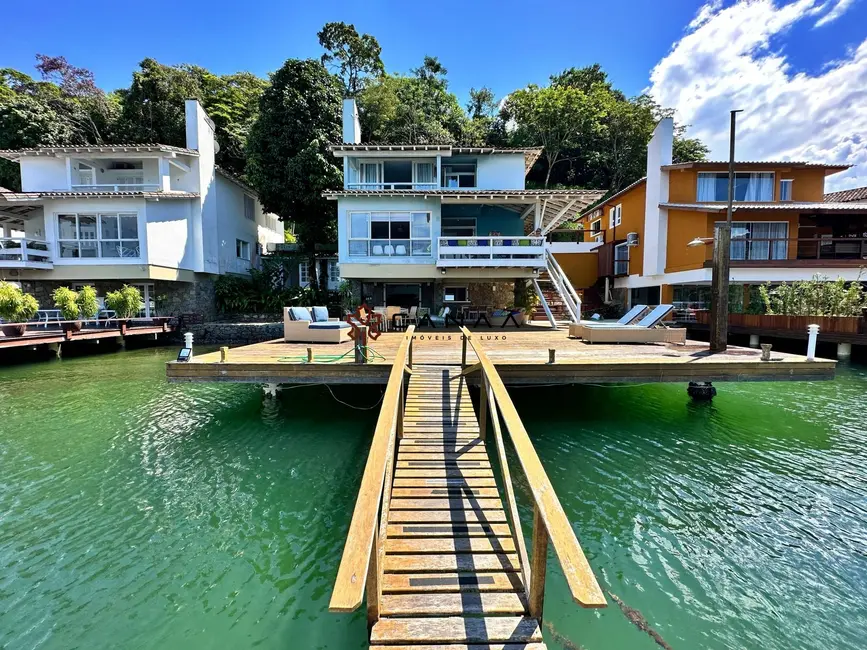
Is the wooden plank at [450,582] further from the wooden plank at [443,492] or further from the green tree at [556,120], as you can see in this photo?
the green tree at [556,120]

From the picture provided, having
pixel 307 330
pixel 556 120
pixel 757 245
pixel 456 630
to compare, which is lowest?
pixel 456 630

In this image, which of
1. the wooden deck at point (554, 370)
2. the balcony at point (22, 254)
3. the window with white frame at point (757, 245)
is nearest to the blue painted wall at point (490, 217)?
the window with white frame at point (757, 245)

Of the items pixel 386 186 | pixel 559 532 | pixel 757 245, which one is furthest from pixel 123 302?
pixel 757 245

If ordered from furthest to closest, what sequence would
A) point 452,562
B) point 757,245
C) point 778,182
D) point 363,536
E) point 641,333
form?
1. point 778,182
2. point 757,245
3. point 641,333
4. point 452,562
5. point 363,536

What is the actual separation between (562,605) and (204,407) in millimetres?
8581

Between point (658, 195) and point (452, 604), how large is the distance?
74.1 ft

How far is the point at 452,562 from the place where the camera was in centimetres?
304

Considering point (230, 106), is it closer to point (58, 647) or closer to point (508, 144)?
point (508, 144)

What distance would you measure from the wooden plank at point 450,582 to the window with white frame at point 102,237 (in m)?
20.9

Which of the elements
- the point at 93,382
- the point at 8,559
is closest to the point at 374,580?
the point at 8,559

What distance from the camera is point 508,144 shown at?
37.2m

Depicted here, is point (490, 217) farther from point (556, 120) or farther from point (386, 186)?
point (556, 120)

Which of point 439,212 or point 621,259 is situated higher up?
point 439,212

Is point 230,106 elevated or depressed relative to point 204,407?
elevated
